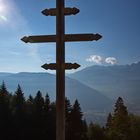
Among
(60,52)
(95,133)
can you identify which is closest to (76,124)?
(95,133)

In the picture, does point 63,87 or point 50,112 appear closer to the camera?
point 63,87

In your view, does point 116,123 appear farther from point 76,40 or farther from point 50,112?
point 76,40

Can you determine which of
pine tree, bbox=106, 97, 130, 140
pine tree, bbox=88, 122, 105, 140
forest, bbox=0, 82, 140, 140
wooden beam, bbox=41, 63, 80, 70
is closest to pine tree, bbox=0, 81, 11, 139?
forest, bbox=0, 82, 140, 140

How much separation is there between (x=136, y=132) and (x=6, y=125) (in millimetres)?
16935

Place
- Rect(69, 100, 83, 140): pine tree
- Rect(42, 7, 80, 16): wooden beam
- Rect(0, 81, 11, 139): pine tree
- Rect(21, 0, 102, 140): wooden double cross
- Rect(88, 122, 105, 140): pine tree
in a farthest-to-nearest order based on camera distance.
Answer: Rect(88, 122, 105, 140): pine tree → Rect(69, 100, 83, 140): pine tree → Rect(0, 81, 11, 139): pine tree → Rect(42, 7, 80, 16): wooden beam → Rect(21, 0, 102, 140): wooden double cross

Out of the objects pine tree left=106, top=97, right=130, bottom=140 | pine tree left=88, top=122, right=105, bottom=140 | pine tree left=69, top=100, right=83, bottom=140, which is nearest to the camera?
pine tree left=69, top=100, right=83, bottom=140

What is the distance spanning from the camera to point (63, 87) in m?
5.27

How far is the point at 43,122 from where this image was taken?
1993 inches

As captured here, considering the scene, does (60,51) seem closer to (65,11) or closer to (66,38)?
(66,38)

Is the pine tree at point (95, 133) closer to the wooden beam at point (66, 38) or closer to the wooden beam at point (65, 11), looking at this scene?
the wooden beam at point (66, 38)

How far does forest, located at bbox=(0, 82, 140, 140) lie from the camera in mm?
48750

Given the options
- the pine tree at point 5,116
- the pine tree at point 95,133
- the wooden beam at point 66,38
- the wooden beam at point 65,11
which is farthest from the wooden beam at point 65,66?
the pine tree at point 95,133

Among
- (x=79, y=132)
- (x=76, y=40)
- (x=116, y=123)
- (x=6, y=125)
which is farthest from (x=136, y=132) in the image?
(x=76, y=40)

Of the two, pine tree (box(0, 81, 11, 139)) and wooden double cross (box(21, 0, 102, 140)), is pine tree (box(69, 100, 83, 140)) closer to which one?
pine tree (box(0, 81, 11, 139))
